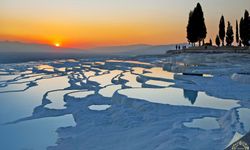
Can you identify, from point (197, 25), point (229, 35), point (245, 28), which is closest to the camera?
point (245, 28)

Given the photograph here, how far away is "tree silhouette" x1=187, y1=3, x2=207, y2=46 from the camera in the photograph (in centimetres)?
5491

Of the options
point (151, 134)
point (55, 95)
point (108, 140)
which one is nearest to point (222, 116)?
point (151, 134)

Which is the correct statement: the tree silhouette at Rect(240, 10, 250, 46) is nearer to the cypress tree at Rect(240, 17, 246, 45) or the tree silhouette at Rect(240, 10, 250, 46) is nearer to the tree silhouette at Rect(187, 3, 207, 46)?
the cypress tree at Rect(240, 17, 246, 45)

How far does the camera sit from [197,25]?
180 ft

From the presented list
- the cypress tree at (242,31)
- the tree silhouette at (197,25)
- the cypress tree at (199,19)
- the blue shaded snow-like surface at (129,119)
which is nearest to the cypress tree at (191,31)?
the tree silhouette at (197,25)

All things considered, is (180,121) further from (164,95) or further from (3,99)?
(3,99)

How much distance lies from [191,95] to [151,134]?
640 centimetres

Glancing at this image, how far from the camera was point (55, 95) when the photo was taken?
604 inches

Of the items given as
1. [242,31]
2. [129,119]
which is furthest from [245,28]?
[129,119]

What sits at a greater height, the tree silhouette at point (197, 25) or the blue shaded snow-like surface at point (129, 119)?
the tree silhouette at point (197, 25)

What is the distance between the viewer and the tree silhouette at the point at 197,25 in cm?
5491

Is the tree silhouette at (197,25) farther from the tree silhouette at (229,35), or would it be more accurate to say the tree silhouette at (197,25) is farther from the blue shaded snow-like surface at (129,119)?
the blue shaded snow-like surface at (129,119)

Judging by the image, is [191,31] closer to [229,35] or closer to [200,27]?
[200,27]

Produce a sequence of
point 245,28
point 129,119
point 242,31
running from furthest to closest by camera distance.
Answer: point 242,31
point 245,28
point 129,119
